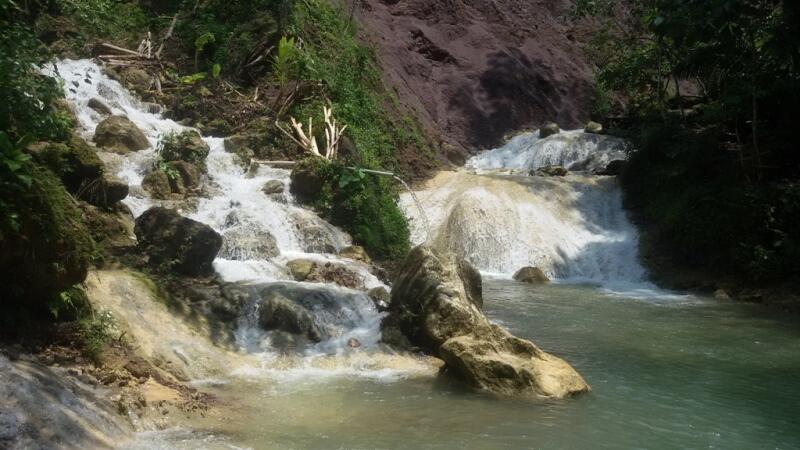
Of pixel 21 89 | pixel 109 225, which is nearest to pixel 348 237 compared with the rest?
pixel 109 225

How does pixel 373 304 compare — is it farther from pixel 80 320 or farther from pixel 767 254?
pixel 767 254

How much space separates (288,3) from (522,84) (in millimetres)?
15034

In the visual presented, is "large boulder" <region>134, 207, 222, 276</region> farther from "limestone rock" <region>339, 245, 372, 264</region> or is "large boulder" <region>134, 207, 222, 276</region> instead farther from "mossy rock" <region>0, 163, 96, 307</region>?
"limestone rock" <region>339, 245, 372, 264</region>

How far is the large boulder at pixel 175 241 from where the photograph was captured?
9617 millimetres

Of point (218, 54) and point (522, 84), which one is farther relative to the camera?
point (522, 84)

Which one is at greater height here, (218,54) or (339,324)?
(218,54)

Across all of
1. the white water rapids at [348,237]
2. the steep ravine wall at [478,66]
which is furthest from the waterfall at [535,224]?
the steep ravine wall at [478,66]

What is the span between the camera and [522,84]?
3153 cm

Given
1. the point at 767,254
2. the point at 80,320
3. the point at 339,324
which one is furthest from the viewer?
the point at 767,254

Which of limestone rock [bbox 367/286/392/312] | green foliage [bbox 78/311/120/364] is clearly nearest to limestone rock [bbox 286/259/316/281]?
limestone rock [bbox 367/286/392/312]

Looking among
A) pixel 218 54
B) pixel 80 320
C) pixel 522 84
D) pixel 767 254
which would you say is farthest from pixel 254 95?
pixel 522 84

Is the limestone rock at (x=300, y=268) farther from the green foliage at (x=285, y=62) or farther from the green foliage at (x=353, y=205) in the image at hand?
the green foliage at (x=285, y=62)

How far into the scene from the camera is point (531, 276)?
1691 centimetres

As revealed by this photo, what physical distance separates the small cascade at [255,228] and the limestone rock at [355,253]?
0.18 metres
